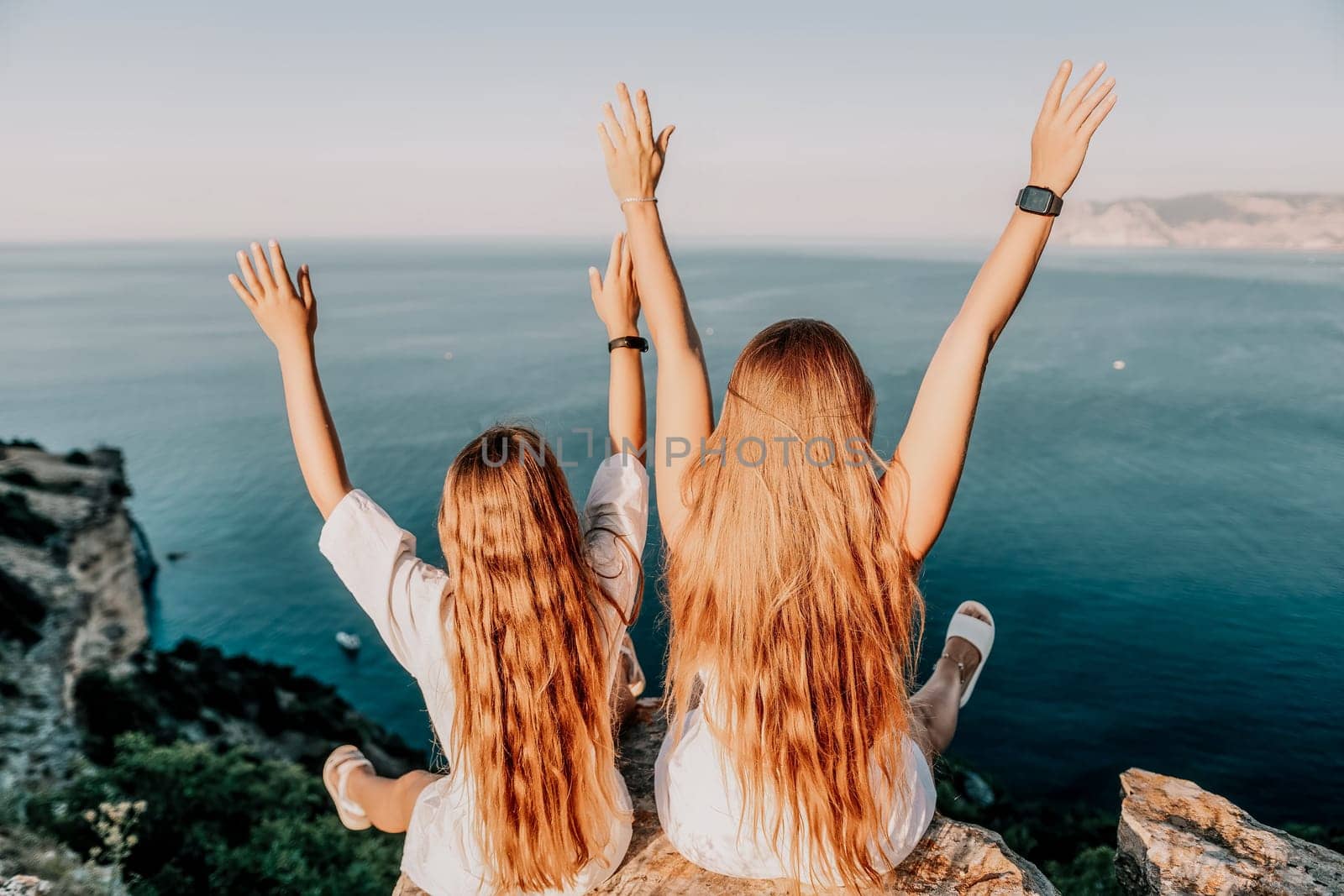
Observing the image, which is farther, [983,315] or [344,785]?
[344,785]

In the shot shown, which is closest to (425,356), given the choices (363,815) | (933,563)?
(933,563)

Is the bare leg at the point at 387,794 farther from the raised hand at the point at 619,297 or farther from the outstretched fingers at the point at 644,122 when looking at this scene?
the outstretched fingers at the point at 644,122

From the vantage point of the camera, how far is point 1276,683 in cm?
3000

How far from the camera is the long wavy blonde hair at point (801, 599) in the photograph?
2066mm

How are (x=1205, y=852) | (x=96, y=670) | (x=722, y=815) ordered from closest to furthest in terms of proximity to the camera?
(x=722, y=815) → (x=1205, y=852) → (x=96, y=670)

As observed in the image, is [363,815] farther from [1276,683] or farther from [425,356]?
→ [425,356]

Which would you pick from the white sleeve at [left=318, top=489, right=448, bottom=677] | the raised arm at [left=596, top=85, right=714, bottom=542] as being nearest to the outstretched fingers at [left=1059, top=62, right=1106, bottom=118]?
the raised arm at [left=596, top=85, right=714, bottom=542]

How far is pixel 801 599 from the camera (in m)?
2.15

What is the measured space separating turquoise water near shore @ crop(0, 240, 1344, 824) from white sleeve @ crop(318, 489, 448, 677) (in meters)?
0.67

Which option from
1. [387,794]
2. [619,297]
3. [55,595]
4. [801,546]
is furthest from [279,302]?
[55,595]

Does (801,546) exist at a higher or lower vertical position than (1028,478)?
higher

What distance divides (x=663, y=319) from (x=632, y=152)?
2.13 feet

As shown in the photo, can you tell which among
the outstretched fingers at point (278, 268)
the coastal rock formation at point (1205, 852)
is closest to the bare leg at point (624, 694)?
the outstretched fingers at point (278, 268)

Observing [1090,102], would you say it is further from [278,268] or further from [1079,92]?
[278,268]
